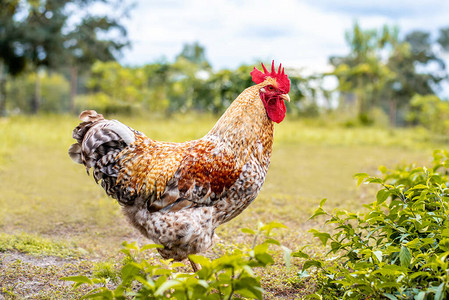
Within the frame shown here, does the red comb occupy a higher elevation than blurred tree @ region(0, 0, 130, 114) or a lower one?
lower

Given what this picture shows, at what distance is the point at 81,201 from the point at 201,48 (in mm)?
14341

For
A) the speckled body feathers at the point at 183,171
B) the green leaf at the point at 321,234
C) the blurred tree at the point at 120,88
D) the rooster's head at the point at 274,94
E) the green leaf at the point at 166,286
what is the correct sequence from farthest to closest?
the blurred tree at the point at 120,88
the rooster's head at the point at 274,94
the speckled body feathers at the point at 183,171
the green leaf at the point at 321,234
the green leaf at the point at 166,286

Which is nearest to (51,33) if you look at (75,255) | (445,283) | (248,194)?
(75,255)

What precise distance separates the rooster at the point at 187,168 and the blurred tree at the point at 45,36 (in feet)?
40.6

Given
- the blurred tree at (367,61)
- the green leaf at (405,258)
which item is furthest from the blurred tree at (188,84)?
the green leaf at (405,258)

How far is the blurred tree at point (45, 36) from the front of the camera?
14.0 meters

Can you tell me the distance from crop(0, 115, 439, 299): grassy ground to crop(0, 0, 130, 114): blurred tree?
380cm

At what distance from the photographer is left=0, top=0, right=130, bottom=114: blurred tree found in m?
14.0

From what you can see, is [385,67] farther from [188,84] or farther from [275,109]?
[275,109]

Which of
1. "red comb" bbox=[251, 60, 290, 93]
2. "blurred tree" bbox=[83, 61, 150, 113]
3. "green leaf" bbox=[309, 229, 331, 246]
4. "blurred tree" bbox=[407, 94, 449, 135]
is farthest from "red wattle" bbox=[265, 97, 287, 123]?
"blurred tree" bbox=[83, 61, 150, 113]

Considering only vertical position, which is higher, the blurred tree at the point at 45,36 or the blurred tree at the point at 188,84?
the blurred tree at the point at 45,36

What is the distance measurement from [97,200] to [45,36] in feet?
32.8

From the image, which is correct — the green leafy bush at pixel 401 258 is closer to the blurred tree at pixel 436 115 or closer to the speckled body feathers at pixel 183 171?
the speckled body feathers at pixel 183 171

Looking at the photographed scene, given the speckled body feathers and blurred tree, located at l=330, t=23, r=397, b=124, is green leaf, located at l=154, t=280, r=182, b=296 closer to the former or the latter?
the speckled body feathers
